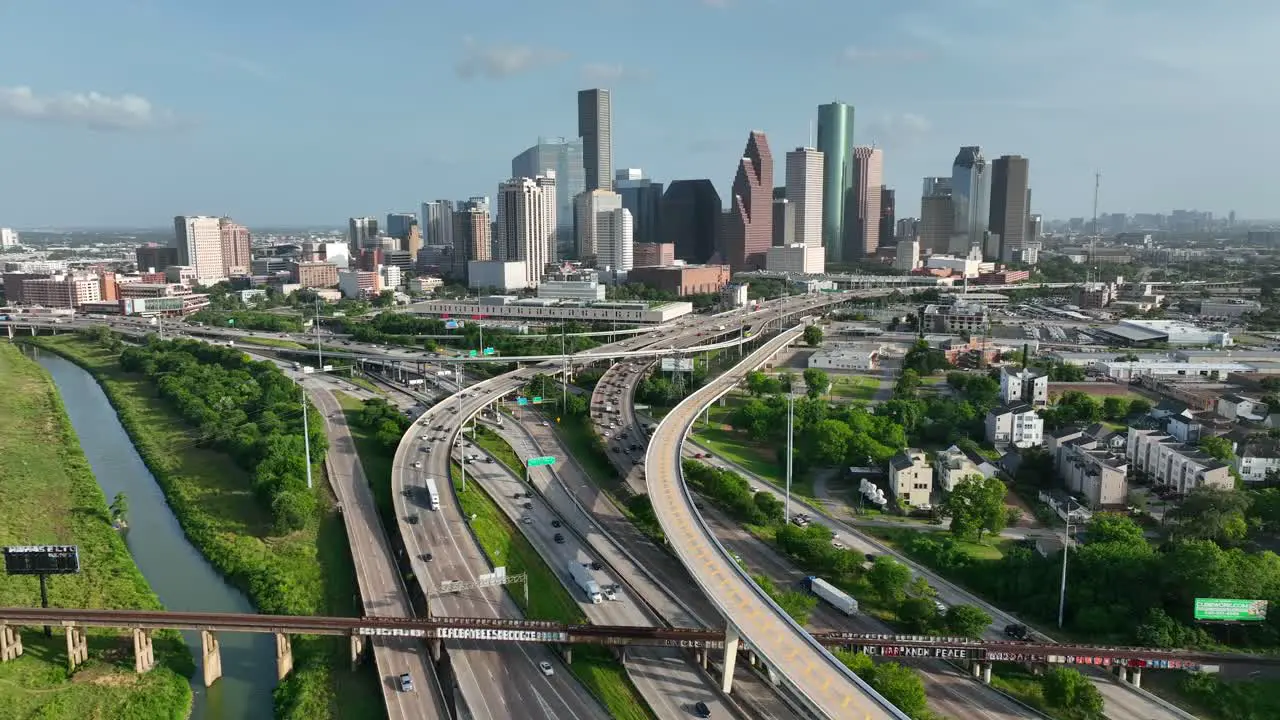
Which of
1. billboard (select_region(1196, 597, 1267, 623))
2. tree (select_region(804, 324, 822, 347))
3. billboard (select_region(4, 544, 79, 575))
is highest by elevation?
tree (select_region(804, 324, 822, 347))

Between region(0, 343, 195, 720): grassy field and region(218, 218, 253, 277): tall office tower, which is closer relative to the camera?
region(0, 343, 195, 720): grassy field

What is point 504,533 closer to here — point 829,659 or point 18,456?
point 829,659

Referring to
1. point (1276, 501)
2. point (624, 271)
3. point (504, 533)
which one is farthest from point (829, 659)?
point (624, 271)

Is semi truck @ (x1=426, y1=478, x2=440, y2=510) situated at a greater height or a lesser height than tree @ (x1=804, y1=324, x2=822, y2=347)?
lesser

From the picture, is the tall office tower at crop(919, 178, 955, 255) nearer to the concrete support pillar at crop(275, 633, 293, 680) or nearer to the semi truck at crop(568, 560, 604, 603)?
the semi truck at crop(568, 560, 604, 603)

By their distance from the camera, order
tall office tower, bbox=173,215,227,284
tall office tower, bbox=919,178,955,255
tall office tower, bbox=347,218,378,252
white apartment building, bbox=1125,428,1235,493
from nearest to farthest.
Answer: white apartment building, bbox=1125,428,1235,493
tall office tower, bbox=173,215,227,284
tall office tower, bbox=919,178,955,255
tall office tower, bbox=347,218,378,252

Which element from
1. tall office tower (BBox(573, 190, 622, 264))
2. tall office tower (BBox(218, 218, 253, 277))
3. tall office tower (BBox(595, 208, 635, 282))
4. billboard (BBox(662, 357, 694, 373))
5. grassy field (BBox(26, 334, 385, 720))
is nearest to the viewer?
grassy field (BBox(26, 334, 385, 720))

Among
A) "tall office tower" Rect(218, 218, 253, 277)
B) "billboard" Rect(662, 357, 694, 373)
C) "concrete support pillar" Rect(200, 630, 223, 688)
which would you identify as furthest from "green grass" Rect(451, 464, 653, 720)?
"tall office tower" Rect(218, 218, 253, 277)
